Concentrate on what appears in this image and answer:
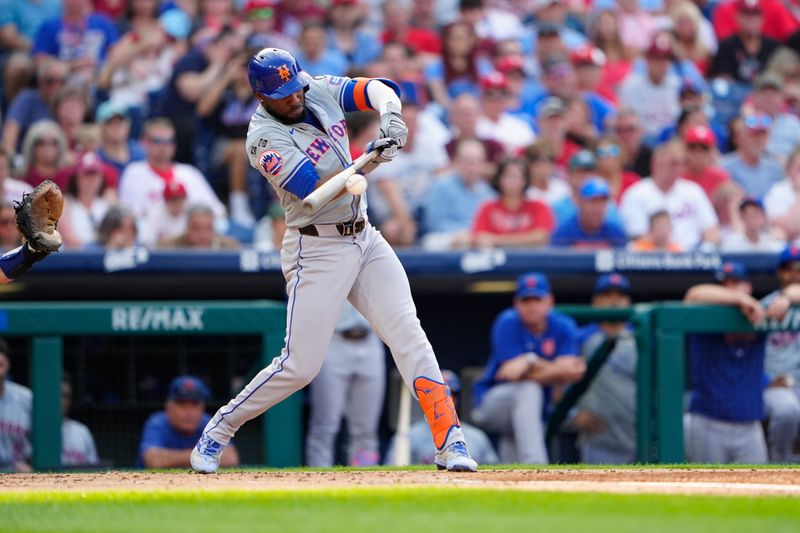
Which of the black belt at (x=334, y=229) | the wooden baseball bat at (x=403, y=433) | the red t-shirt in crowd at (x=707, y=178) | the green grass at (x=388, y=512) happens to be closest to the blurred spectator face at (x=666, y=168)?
the red t-shirt in crowd at (x=707, y=178)

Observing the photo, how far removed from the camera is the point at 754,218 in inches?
398

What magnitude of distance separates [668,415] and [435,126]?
3653 millimetres

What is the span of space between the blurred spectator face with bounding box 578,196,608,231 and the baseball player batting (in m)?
4.02

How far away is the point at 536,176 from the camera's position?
10438 millimetres

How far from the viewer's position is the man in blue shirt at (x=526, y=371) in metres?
8.07

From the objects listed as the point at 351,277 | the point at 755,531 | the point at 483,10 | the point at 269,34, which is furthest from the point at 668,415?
the point at 483,10

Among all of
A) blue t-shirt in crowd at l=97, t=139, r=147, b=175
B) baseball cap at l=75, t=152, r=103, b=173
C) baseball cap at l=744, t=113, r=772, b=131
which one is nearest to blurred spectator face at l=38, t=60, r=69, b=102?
blue t-shirt in crowd at l=97, t=139, r=147, b=175

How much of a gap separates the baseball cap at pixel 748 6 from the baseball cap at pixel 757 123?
183 cm

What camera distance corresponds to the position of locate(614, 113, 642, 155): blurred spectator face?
11250mm

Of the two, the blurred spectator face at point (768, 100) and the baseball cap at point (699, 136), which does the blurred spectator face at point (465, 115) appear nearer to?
the baseball cap at point (699, 136)

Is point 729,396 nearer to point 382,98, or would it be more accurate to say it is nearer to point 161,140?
point 382,98

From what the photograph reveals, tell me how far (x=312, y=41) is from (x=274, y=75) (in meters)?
5.53

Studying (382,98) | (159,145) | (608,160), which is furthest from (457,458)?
(608,160)

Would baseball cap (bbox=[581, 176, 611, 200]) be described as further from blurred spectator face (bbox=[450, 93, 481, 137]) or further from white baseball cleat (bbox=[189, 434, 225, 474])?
white baseball cleat (bbox=[189, 434, 225, 474])
